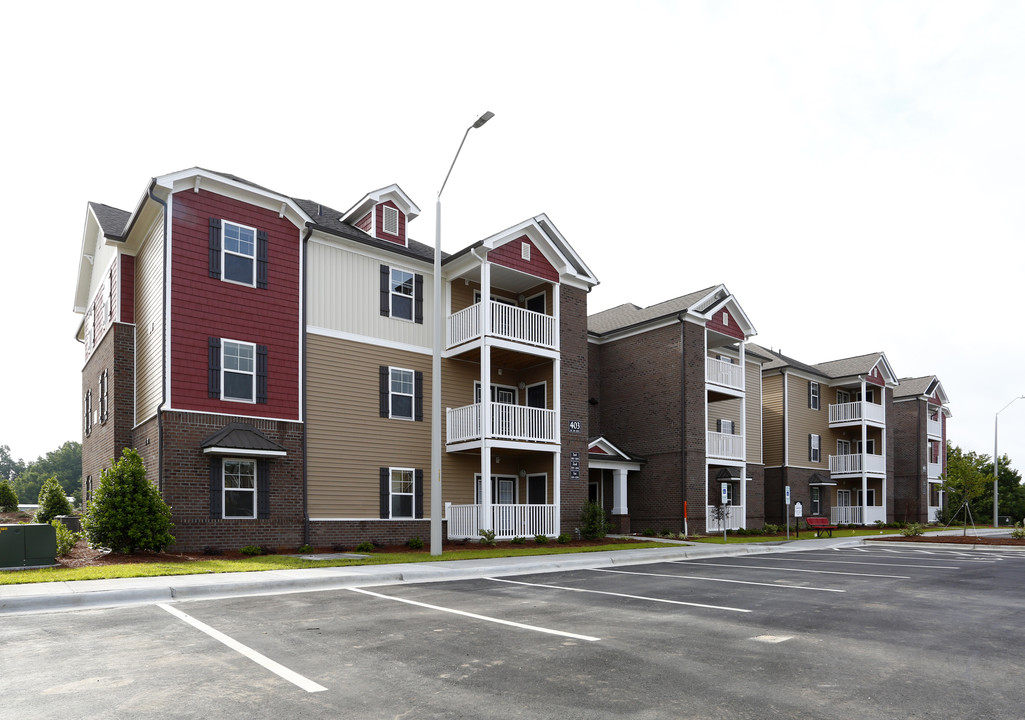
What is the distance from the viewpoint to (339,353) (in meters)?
21.6

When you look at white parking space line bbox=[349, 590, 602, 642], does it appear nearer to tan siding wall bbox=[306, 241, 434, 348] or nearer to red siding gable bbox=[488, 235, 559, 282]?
tan siding wall bbox=[306, 241, 434, 348]

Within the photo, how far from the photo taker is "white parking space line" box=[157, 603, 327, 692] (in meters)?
6.21

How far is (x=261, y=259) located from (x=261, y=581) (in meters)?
10.3

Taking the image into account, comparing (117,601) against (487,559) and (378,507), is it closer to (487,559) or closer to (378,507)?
(487,559)

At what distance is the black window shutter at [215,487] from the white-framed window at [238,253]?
4.90 metres

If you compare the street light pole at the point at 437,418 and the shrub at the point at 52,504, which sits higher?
the street light pole at the point at 437,418

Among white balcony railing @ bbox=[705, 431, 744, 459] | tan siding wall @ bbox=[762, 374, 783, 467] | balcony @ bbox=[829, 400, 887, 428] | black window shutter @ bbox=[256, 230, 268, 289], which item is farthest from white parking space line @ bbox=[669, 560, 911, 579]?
balcony @ bbox=[829, 400, 887, 428]

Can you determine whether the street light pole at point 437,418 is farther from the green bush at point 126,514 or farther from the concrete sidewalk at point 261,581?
the green bush at point 126,514

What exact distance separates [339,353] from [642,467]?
1483cm

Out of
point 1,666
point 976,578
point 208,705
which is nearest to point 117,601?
point 1,666

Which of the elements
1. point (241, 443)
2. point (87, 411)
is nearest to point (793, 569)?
point (241, 443)

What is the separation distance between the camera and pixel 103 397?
75.1 feet

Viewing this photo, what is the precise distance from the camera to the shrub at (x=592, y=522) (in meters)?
24.8

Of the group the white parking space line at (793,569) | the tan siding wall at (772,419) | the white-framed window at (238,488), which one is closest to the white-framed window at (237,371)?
the white-framed window at (238,488)
